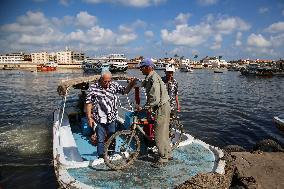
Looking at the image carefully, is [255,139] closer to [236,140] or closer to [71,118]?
[236,140]

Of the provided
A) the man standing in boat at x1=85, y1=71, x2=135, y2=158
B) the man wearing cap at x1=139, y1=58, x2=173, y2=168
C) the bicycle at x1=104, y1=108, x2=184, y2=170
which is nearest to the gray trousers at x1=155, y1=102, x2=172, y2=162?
the man wearing cap at x1=139, y1=58, x2=173, y2=168

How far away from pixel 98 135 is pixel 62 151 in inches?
64.2

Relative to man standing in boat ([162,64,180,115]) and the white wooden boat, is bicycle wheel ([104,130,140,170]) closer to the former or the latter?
the white wooden boat

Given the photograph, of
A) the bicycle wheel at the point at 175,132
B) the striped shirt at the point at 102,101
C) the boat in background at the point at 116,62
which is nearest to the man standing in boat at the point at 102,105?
the striped shirt at the point at 102,101

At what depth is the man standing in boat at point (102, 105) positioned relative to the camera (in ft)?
21.3

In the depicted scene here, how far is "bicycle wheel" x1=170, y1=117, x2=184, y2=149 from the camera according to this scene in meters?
8.00

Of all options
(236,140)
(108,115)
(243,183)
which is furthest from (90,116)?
(236,140)

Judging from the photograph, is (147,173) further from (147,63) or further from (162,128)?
(147,63)

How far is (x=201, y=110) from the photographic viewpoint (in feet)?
81.3

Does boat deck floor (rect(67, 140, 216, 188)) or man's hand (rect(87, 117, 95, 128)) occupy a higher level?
man's hand (rect(87, 117, 95, 128))

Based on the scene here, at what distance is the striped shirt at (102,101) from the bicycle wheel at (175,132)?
206 cm

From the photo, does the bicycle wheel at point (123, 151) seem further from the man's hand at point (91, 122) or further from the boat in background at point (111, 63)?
the boat in background at point (111, 63)

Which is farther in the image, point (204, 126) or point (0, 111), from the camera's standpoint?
point (0, 111)

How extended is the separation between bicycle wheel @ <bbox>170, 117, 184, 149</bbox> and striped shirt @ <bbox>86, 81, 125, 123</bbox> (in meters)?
2.06
